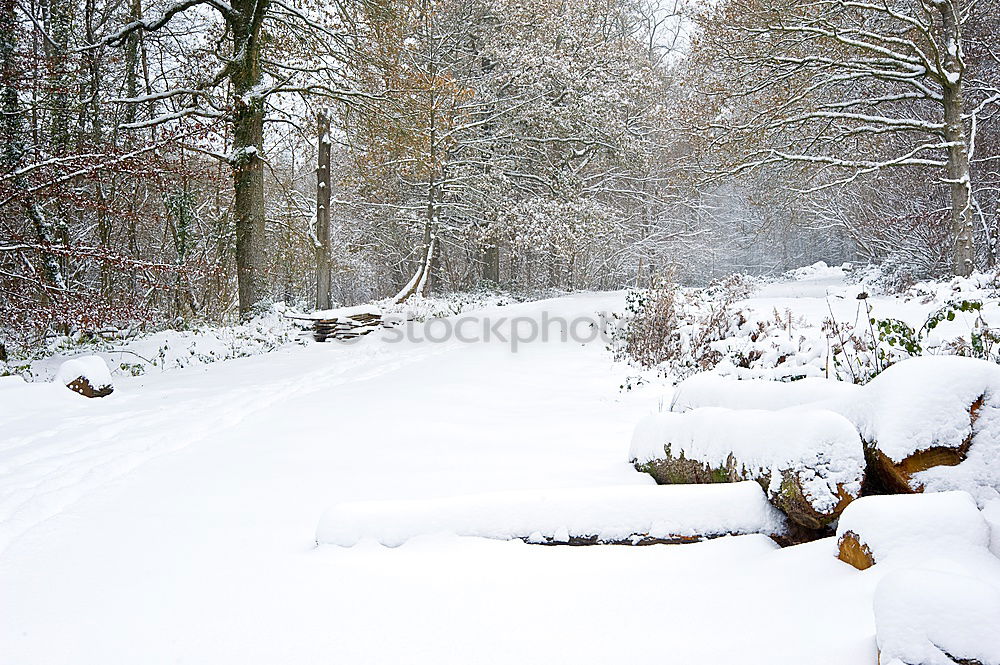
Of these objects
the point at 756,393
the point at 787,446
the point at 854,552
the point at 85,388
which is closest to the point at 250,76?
the point at 85,388

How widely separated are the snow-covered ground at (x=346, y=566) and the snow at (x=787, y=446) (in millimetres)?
286

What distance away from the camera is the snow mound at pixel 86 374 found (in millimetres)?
6504

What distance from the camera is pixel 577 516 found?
2.72 m

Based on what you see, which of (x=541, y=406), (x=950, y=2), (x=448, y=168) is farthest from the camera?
(x=448, y=168)

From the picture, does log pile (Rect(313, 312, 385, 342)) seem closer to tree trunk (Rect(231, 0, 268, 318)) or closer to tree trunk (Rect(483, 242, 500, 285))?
tree trunk (Rect(231, 0, 268, 318))

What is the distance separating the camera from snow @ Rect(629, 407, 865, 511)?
2500 millimetres

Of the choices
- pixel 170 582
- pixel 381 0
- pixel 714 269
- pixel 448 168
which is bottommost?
pixel 170 582

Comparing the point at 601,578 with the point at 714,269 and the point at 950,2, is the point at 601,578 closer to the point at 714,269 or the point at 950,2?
the point at 950,2

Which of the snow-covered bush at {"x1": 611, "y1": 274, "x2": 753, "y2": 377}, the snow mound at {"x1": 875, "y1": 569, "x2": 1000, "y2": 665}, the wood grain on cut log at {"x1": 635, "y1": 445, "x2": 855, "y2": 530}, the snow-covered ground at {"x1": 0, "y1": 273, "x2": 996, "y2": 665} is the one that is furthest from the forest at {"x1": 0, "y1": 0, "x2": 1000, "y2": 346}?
the snow mound at {"x1": 875, "y1": 569, "x2": 1000, "y2": 665}

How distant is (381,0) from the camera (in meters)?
11.8

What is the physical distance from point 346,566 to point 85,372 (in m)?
5.55

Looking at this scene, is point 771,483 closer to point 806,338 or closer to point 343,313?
point 806,338

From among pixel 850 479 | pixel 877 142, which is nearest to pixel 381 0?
pixel 877 142

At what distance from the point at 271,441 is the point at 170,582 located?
2.33 m
